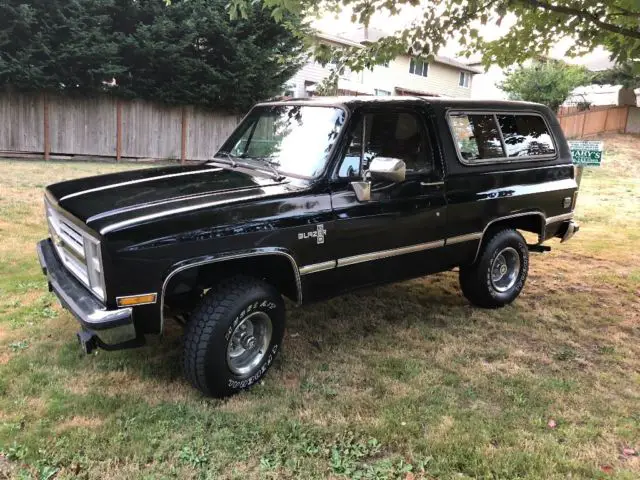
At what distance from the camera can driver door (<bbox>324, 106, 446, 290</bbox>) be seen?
157 inches

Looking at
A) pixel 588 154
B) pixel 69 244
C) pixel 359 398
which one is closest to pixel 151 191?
pixel 69 244

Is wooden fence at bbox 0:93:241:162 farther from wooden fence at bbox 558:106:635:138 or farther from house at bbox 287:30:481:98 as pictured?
wooden fence at bbox 558:106:635:138

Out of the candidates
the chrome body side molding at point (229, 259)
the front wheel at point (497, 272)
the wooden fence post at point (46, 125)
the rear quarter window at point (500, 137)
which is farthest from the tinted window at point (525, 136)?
the wooden fence post at point (46, 125)

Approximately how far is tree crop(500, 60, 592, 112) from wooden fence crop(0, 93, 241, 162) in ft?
53.4

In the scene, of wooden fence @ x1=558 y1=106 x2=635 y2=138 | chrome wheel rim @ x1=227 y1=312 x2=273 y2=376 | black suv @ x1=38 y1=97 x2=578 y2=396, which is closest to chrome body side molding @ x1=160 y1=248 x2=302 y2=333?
black suv @ x1=38 y1=97 x2=578 y2=396

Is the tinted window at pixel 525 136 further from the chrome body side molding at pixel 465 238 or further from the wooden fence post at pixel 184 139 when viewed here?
the wooden fence post at pixel 184 139

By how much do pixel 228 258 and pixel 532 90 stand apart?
27095 millimetres

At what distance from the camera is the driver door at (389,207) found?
399 cm

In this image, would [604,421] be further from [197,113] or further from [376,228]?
[197,113]

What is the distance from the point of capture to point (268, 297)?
3.62 m

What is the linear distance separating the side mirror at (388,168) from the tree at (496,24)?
1858mm

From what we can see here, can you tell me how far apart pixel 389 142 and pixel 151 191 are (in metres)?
1.86

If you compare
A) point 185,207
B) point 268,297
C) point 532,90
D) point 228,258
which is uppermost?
point 532,90

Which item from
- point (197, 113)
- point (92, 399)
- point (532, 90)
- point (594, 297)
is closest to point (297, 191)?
point (92, 399)
